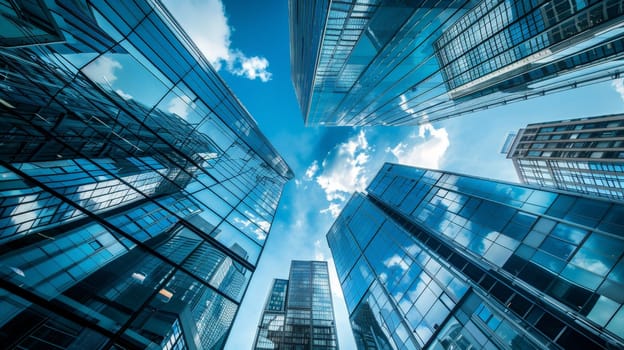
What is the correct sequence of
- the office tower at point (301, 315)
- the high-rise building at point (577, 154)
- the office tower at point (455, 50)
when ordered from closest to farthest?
the office tower at point (455, 50) → the high-rise building at point (577, 154) → the office tower at point (301, 315)

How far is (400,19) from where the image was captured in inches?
525

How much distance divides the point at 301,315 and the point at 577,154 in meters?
76.7

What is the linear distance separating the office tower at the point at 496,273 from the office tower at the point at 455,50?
28.0ft

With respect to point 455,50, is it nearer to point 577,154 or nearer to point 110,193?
point 110,193

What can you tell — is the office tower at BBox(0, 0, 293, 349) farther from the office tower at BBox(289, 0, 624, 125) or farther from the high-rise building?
the high-rise building

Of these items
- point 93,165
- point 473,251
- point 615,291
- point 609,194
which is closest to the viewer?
point 93,165

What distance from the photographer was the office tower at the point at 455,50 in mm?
12508

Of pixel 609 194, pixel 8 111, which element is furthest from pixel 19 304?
pixel 609 194

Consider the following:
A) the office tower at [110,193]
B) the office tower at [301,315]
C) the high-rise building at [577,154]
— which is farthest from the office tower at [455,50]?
the office tower at [301,315]

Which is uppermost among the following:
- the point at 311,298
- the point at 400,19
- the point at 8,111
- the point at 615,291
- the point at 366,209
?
the point at 400,19

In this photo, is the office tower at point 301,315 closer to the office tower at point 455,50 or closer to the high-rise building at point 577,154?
the office tower at point 455,50

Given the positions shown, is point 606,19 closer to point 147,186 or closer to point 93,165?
point 147,186

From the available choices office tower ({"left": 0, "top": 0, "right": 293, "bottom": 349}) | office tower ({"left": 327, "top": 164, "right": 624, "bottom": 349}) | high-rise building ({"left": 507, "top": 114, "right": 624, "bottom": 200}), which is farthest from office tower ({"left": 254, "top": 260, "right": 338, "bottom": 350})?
high-rise building ({"left": 507, "top": 114, "right": 624, "bottom": 200})

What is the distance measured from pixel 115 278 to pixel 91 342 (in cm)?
131
